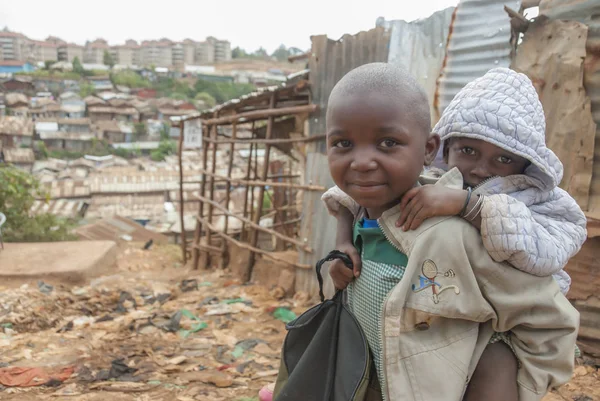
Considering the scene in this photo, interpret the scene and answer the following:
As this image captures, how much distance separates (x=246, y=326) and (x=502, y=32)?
3.74 m

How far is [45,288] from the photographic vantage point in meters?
6.22

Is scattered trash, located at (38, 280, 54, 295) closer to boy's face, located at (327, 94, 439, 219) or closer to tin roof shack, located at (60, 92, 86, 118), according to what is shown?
boy's face, located at (327, 94, 439, 219)

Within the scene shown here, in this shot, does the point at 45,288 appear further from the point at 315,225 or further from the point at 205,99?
the point at 205,99

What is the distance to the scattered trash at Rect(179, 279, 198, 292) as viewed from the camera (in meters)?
6.90

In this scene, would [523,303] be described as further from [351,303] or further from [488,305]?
[351,303]

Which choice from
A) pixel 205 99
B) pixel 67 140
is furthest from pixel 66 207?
pixel 205 99

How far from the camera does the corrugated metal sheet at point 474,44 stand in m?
3.73

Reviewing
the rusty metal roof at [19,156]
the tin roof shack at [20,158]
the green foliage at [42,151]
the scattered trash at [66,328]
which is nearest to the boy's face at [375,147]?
the scattered trash at [66,328]

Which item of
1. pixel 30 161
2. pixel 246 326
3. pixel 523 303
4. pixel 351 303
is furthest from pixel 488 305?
pixel 30 161

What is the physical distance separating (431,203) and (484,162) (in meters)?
0.24

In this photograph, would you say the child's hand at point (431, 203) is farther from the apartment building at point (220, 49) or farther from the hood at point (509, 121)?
the apartment building at point (220, 49)

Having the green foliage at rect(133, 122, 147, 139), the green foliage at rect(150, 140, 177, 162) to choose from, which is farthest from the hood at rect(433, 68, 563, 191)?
the green foliage at rect(133, 122, 147, 139)

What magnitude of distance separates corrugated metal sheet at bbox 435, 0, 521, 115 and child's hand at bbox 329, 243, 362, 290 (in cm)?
298

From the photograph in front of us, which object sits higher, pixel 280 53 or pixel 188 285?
pixel 280 53
